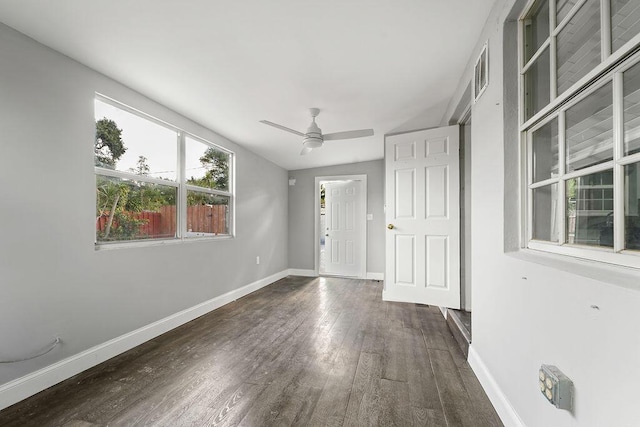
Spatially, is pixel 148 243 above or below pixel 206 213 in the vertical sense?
below

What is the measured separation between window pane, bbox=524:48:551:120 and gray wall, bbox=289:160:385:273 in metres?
3.59

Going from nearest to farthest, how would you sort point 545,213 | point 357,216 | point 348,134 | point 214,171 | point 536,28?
point 545,213 → point 536,28 → point 348,134 → point 214,171 → point 357,216

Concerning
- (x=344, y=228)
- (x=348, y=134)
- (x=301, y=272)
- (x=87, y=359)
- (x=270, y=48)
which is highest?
(x=270, y=48)

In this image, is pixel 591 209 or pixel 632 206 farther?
pixel 591 209

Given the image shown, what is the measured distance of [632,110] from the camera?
85 cm

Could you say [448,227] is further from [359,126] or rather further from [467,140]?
[359,126]

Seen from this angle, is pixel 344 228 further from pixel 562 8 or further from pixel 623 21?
pixel 623 21

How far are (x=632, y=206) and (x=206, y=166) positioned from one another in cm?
353

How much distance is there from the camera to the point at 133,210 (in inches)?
97.4

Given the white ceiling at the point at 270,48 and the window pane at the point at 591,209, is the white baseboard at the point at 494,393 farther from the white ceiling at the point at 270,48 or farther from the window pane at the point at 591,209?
the white ceiling at the point at 270,48

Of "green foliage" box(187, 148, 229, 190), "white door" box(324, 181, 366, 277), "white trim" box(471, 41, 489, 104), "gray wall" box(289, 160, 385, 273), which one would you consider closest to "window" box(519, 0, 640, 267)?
"white trim" box(471, 41, 489, 104)

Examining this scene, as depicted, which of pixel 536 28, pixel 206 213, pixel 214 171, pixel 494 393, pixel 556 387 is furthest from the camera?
pixel 214 171

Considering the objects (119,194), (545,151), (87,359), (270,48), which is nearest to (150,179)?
(119,194)

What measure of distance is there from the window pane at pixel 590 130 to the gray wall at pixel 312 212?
153 inches
